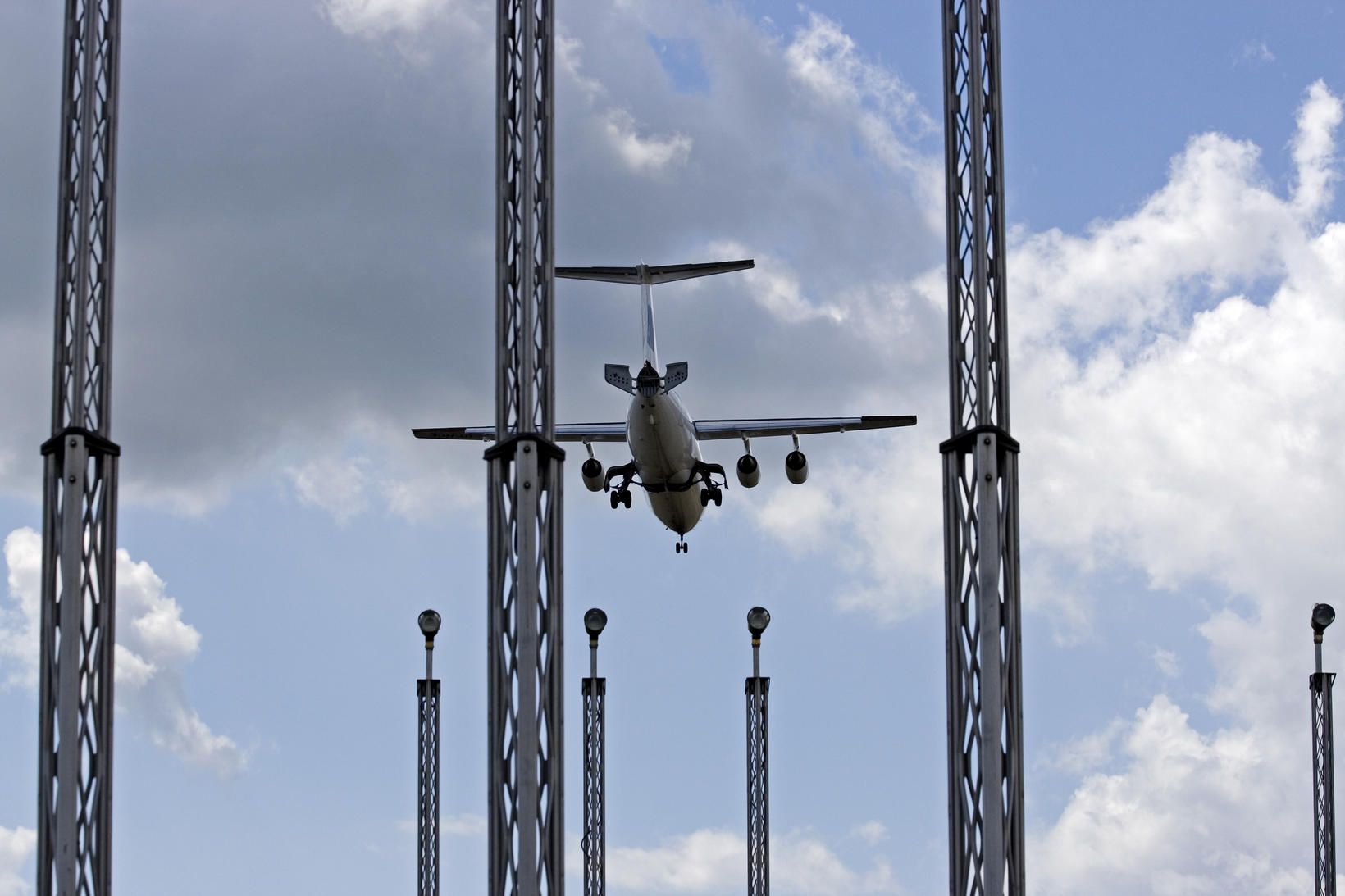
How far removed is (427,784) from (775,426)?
103 ft

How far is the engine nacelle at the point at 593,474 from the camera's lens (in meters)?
58.2

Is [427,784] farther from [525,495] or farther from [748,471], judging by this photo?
[748,471]

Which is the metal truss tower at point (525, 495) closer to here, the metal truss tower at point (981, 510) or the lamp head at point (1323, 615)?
the metal truss tower at point (981, 510)

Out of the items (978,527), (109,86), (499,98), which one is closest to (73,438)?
(109,86)

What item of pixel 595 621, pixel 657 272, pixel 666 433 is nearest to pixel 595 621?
pixel 595 621

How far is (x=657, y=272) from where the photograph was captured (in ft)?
192

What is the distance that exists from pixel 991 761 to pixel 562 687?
3901mm

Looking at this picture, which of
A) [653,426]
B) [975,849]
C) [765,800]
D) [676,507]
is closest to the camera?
[975,849]

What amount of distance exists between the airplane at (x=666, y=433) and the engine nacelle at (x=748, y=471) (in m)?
0.02

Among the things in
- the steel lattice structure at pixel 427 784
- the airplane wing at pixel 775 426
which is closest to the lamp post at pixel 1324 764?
the steel lattice structure at pixel 427 784

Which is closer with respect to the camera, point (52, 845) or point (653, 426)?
point (52, 845)

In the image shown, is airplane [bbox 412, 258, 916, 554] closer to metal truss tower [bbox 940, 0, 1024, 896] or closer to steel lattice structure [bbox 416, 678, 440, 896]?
steel lattice structure [bbox 416, 678, 440, 896]

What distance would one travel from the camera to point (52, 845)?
824 inches

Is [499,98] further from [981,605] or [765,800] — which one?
[765,800]
